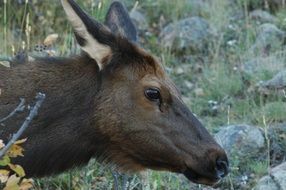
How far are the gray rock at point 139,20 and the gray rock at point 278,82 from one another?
3243mm

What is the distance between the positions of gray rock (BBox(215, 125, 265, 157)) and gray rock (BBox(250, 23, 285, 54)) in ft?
10.3

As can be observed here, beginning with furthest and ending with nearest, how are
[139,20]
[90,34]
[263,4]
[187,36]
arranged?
[263,4], [139,20], [187,36], [90,34]

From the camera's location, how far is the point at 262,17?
13.8 metres

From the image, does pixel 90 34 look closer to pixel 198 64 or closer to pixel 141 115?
pixel 141 115

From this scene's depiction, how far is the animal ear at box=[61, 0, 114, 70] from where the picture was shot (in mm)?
6055

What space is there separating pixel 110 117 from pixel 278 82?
4.73 meters

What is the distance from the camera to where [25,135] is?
630cm

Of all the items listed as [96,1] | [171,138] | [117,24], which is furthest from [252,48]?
[171,138]

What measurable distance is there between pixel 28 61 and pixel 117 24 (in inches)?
34.2

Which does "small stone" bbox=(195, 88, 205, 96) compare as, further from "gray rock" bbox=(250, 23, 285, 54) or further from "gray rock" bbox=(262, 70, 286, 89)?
"gray rock" bbox=(250, 23, 285, 54)

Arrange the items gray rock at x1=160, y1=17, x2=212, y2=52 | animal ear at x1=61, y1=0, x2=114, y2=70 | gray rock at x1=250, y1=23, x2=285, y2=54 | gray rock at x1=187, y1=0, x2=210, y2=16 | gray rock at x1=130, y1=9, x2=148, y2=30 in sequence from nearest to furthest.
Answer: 1. animal ear at x1=61, y1=0, x2=114, y2=70
2. gray rock at x1=250, y1=23, x2=285, y2=54
3. gray rock at x1=160, y1=17, x2=212, y2=52
4. gray rock at x1=130, y1=9, x2=148, y2=30
5. gray rock at x1=187, y1=0, x2=210, y2=16

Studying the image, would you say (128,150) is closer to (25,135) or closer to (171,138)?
(171,138)

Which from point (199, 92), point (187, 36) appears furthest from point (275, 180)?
point (187, 36)

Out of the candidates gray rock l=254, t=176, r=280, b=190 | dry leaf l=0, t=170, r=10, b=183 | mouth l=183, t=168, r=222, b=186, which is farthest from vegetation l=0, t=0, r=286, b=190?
dry leaf l=0, t=170, r=10, b=183
